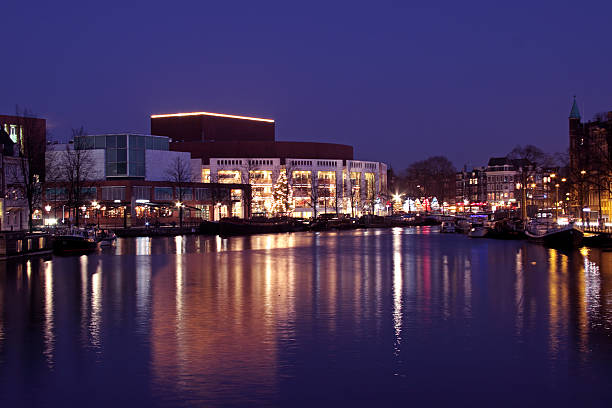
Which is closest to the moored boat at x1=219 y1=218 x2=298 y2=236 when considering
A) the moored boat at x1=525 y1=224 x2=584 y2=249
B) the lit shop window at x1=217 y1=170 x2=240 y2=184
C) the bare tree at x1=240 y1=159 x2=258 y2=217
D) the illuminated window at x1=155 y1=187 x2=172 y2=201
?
the illuminated window at x1=155 y1=187 x2=172 y2=201

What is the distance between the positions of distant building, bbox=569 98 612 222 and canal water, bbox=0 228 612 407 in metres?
35.4

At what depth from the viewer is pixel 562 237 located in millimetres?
65000

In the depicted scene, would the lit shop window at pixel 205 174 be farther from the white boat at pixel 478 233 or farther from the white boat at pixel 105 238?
the white boat at pixel 105 238

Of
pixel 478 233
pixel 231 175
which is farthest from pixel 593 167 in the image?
pixel 231 175

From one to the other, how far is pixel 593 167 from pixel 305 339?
68.8 metres

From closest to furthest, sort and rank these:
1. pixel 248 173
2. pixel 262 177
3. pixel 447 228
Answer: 1. pixel 447 228
2. pixel 248 173
3. pixel 262 177

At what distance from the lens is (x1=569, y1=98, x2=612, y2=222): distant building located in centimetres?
7200

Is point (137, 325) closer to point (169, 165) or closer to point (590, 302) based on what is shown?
point (590, 302)

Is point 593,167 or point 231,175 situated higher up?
point 231,175

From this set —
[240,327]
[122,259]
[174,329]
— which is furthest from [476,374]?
[122,259]

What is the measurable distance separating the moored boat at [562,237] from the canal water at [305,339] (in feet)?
80.9

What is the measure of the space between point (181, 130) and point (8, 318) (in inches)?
6148

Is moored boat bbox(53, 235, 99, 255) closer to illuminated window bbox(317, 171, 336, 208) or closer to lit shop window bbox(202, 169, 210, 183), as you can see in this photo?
lit shop window bbox(202, 169, 210, 183)

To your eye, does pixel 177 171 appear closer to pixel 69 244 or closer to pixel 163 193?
pixel 163 193
